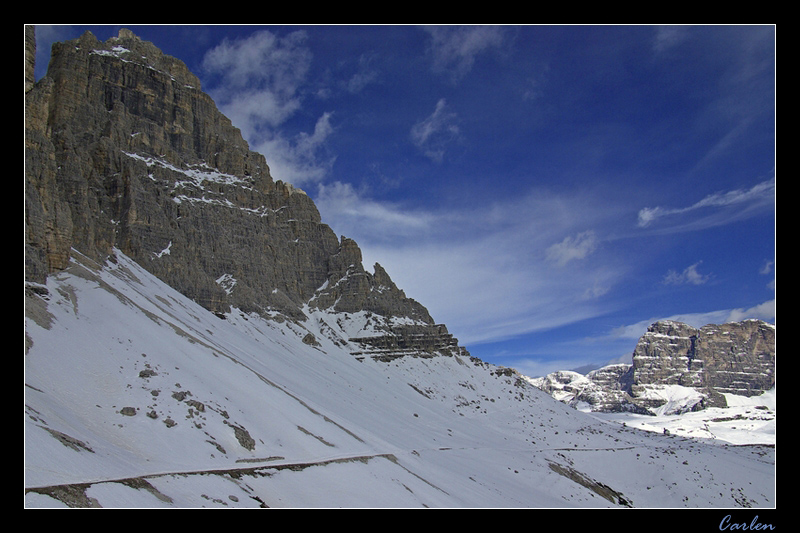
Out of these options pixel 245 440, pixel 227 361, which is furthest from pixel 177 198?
pixel 245 440

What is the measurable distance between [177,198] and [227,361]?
7048cm

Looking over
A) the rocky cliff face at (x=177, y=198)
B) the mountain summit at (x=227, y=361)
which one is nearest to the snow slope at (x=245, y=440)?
the mountain summit at (x=227, y=361)

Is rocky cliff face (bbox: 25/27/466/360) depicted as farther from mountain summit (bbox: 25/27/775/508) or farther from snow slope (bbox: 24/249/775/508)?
snow slope (bbox: 24/249/775/508)

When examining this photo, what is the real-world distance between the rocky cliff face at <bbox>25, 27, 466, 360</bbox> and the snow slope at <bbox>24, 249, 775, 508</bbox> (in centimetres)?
1270

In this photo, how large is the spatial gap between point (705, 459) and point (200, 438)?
66.4 meters

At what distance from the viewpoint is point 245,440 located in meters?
25.2

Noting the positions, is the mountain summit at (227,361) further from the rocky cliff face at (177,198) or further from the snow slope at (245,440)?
the rocky cliff face at (177,198)

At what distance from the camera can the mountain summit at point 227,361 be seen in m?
21.8

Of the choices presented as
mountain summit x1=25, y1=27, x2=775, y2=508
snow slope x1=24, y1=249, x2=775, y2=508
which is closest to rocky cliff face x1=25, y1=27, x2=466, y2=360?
mountain summit x1=25, y1=27, x2=775, y2=508

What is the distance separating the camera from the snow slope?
18359mm

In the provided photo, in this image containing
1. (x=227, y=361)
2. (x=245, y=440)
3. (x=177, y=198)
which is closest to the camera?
(x=245, y=440)

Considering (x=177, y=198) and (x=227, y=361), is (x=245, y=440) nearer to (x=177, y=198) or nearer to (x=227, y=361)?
(x=227, y=361)
